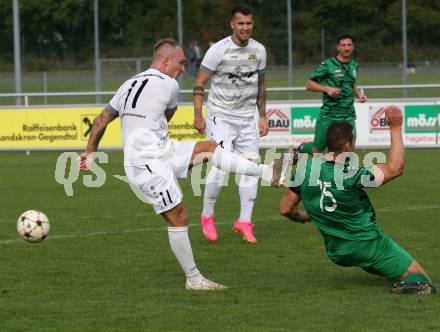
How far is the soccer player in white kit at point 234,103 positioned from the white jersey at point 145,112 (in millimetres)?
2485

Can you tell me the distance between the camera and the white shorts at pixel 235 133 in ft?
35.0

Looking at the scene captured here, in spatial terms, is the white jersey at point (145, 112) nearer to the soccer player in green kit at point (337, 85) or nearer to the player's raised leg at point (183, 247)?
the player's raised leg at point (183, 247)

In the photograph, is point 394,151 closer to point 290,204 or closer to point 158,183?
point 290,204

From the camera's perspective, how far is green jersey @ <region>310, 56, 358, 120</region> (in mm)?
13922

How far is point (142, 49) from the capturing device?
3650 centimetres

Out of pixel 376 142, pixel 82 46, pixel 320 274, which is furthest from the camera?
pixel 82 46

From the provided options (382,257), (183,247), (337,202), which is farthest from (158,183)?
(382,257)

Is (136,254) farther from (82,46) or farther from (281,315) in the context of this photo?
(82,46)

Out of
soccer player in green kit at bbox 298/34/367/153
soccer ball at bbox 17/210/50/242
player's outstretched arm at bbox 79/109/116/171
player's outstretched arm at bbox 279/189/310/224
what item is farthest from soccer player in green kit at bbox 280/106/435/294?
soccer player in green kit at bbox 298/34/367/153

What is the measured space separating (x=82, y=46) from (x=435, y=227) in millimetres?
25447

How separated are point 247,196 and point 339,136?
3.40 meters

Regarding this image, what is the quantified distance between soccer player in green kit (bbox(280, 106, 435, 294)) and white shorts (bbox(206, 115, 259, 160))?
2.82 m

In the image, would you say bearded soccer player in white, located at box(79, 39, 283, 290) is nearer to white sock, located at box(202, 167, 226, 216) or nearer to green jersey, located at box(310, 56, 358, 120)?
white sock, located at box(202, 167, 226, 216)

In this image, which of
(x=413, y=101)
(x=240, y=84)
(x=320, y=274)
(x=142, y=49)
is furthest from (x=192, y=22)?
(x=320, y=274)
